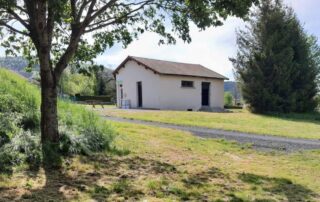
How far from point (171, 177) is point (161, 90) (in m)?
23.8

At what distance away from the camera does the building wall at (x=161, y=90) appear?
1222 inches

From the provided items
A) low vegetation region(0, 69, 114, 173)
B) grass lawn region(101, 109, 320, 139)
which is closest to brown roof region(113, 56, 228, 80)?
grass lawn region(101, 109, 320, 139)

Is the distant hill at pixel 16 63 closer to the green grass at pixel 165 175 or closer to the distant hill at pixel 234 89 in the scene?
the green grass at pixel 165 175

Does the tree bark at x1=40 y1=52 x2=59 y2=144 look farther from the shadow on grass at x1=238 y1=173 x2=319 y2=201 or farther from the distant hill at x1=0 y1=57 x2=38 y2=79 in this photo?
the shadow on grass at x1=238 y1=173 x2=319 y2=201

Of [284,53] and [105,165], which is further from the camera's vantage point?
[284,53]

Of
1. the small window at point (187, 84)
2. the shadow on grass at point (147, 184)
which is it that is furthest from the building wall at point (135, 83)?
the shadow on grass at point (147, 184)

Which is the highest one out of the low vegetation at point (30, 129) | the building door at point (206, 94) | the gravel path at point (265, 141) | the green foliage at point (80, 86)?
the green foliage at point (80, 86)

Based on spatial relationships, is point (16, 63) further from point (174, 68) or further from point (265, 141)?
point (174, 68)

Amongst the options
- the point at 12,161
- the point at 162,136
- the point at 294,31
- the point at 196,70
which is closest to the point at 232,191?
the point at 12,161

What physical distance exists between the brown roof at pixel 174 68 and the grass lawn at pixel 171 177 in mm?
20470

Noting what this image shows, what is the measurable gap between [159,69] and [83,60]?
21.1 meters

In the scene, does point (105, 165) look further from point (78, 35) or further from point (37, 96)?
point (37, 96)

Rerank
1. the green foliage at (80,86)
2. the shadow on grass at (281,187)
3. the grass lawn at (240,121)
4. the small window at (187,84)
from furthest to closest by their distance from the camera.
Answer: the green foliage at (80,86) → the small window at (187,84) → the grass lawn at (240,121) → the shadow on grass at (281,187)

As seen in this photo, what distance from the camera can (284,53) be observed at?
97.3 ft
